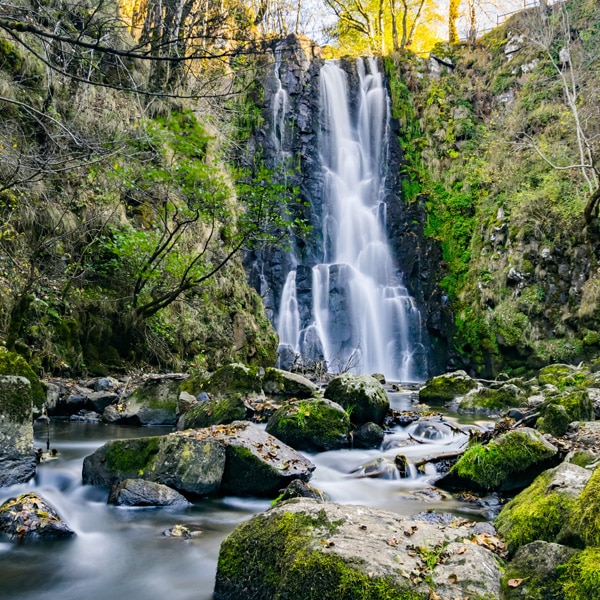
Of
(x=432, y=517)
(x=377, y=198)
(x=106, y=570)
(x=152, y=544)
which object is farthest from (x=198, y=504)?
(x=377, y=198)

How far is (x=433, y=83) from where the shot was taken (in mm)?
23484

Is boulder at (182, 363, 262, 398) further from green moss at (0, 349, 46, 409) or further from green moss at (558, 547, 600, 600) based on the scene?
green moss at (558, 547, 600, 600)

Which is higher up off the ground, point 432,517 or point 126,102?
point 126,102

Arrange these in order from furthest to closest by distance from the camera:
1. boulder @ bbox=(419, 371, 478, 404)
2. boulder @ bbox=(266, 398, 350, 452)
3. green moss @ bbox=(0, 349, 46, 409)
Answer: boulder @ bbox=(419, 371, 478, 404) → boulder @ bbox=(266, 398, 350, 452) → green moss @ bbox=(0, 349, 46, 409)

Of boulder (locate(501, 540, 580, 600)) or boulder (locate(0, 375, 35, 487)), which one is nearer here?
boulder (locate(501, 540, 580, 600))

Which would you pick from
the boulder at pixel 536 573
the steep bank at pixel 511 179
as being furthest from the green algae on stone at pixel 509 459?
the steep bank at pixel 511 179

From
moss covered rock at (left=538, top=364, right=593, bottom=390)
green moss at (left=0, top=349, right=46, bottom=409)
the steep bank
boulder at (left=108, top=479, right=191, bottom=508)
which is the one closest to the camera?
boulder at (left=108, top=479, right=191, bottom=508)

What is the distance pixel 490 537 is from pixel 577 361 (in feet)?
39.7

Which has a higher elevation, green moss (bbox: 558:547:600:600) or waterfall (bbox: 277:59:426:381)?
waterfall (bbox: 277:59:426:381)

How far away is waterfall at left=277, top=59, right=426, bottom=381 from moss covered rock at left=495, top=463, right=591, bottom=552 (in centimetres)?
1086

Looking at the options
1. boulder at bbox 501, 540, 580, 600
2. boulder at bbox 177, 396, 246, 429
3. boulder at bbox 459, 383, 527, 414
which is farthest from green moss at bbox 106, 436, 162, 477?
boulder at bbox 459, 383, 527, 414

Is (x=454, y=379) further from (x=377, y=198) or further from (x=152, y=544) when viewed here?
(x=377, y=198)

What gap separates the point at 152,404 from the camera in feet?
23.7

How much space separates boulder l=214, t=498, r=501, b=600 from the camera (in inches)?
86.8
